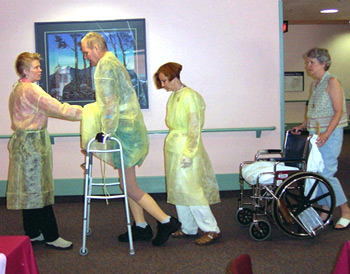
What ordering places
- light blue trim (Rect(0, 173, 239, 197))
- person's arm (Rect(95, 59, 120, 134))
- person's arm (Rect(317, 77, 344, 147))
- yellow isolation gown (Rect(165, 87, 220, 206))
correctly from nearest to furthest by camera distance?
person's arm (Rect(95, 59, 120, 134)) → yellow isolation gown (Rect(165, 87, 220, 206)) → person's arm (Rect(317, 77, 344, 147)) → light blue trim (Rect(0, 173, 239, 197))

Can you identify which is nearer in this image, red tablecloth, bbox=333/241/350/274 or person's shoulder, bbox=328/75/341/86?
red tablecloth, bbox=333/241/350/274

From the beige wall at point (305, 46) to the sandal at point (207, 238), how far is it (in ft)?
24.4

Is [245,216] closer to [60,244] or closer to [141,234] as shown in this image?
[141,234]

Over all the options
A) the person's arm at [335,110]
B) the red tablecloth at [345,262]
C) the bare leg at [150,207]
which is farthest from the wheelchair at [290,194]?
the red tablecloth at [345,262]

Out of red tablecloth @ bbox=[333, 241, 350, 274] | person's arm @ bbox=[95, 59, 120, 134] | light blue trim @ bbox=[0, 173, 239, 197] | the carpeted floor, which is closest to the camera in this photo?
red tablecloth @ bbox=[333, 241, 350, 274]

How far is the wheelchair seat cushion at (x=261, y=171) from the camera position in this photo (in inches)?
132

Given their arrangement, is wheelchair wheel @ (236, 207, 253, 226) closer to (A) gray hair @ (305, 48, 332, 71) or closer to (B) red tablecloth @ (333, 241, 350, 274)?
(A) gray hair @ (305, 48, 332, 71)

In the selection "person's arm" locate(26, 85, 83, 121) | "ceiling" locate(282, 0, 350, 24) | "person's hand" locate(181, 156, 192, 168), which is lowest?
"person's hand" locate(181, 156, 192, 168)

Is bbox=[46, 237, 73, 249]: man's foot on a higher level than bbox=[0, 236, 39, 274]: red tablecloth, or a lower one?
lower

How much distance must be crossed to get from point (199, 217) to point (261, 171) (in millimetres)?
642

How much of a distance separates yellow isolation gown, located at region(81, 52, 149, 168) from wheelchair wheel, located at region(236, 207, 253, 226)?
1087 mm

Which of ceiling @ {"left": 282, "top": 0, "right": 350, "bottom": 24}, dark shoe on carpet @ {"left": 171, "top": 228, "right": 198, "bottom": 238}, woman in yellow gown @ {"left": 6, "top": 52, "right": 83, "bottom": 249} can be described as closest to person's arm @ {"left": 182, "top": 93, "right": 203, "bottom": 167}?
dark shoe on carpet @ {"left": 171, "top": 228, "right": 198, "bottom": 238}

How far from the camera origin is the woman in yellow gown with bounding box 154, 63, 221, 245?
3088 millimetres

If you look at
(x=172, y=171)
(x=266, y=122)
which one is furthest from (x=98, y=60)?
(x=266, y=122)
